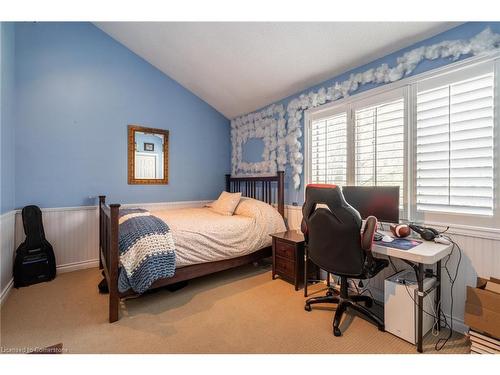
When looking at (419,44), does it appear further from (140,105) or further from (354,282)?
(140,105)

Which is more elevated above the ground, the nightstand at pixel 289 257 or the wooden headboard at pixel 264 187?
the wooden headboard at pixel 264 187

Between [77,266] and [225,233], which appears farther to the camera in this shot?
[77,266]

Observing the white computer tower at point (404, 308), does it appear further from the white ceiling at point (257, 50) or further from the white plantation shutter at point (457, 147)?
the white ceiling at point (257, 50)

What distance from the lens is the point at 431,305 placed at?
1893mm

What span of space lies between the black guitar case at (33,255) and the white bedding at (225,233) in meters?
1.44

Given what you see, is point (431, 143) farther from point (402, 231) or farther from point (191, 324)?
point (191, 324)

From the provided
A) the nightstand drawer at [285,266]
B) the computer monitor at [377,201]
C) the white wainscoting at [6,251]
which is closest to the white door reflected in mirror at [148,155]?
the white wainscoting at [6,251]

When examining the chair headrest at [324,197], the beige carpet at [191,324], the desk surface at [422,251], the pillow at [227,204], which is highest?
the chair headrest at [324,197]

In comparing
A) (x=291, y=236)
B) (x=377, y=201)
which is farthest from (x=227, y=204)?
(x=377, y=201)

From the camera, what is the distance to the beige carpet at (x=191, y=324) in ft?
5.64

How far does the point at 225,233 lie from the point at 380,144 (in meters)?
1.90

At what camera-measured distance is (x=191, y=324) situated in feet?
6.56

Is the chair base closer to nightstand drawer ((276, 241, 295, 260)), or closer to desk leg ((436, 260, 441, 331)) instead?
desk leg ((436, 260, 441, 331))
